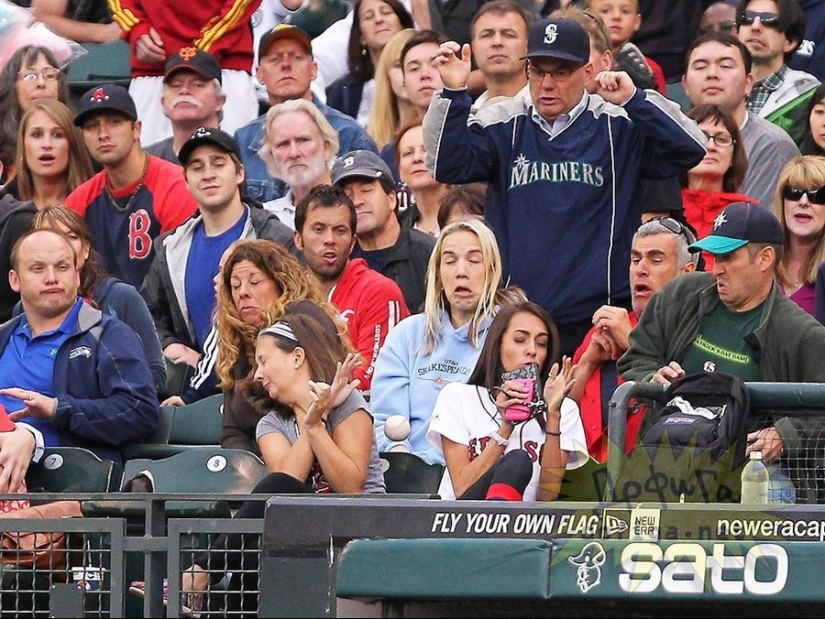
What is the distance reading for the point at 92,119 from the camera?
372 inches

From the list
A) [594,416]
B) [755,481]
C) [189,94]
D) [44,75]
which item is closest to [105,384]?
[594,416]

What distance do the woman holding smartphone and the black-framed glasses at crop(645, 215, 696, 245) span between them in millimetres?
1147

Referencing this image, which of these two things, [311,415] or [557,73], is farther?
[557,73]

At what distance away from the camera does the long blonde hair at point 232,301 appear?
23.4ft

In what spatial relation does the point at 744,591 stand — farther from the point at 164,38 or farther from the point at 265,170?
the point at 164,38

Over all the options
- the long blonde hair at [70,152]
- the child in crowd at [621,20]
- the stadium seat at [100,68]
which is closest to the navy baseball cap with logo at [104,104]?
the long blonde hair at [70,152]

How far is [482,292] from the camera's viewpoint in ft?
23.6

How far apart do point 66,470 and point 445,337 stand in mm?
1647

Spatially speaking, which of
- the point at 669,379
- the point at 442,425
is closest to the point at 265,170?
the point at 442,425

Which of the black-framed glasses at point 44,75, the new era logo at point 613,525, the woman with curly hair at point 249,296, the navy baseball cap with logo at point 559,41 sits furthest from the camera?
the black-framed glasses at point 44,75

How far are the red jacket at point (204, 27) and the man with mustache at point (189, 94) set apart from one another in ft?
1.15

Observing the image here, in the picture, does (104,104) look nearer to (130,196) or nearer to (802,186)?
(130,196)

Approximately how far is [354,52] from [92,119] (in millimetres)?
2137

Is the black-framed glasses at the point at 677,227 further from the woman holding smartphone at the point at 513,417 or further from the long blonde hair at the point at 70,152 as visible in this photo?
the long blonde hair at the point at 70,152
